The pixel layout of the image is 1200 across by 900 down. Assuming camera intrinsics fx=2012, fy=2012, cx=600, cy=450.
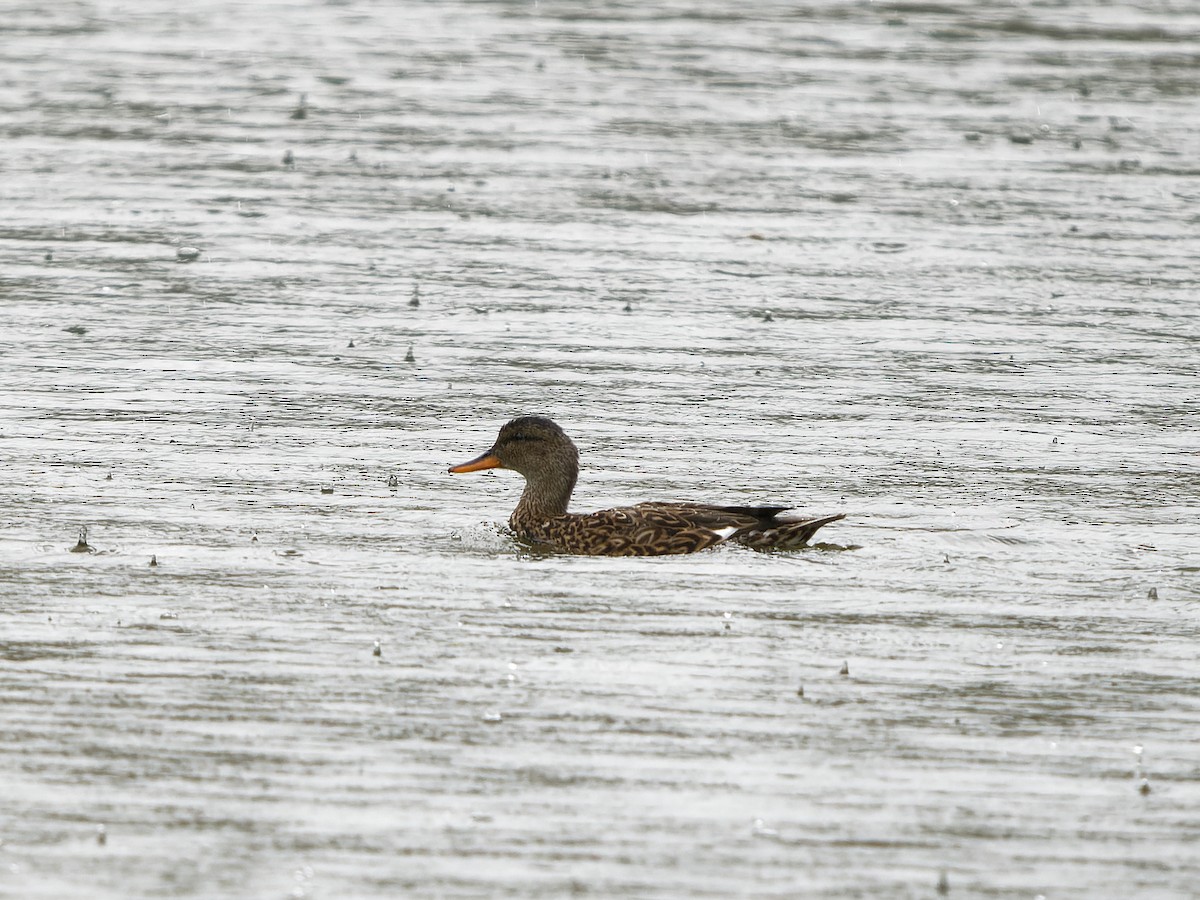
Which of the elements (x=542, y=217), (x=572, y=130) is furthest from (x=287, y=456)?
(x=572, y=130)

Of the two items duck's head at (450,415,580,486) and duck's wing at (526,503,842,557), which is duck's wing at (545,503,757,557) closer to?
duck's wing at (526,503,842,557)

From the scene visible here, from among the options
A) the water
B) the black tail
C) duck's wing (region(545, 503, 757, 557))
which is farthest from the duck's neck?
the black tail

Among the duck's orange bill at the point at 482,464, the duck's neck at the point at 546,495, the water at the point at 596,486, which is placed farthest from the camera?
the duck's orange bill at the point at 482,464

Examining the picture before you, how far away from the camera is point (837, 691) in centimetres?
722

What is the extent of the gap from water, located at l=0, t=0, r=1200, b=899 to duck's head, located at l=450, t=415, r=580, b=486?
1.21 feet

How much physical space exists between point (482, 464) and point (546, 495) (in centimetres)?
50

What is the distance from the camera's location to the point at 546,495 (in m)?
9.70

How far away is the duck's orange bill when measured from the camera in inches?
394

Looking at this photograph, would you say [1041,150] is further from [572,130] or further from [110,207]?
[110,207]

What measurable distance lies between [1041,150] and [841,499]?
1183 cm

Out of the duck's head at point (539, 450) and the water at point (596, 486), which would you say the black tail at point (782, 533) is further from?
the duck's head at point (539, 450)

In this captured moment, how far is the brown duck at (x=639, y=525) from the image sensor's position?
29.6 ft

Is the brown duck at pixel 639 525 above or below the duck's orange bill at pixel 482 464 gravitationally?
above

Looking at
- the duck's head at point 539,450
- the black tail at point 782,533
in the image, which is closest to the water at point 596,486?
the black tail at point 782,533
